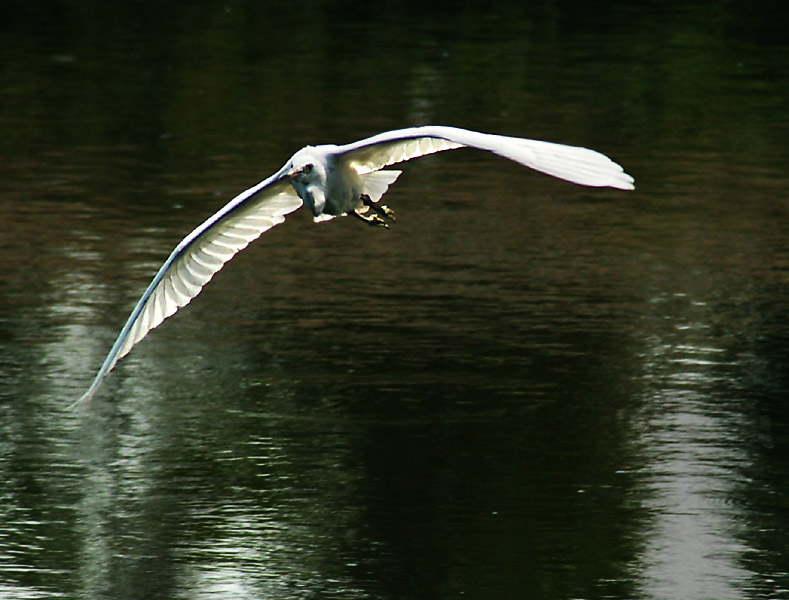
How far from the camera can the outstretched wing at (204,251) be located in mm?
8633

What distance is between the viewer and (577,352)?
38.9 ft

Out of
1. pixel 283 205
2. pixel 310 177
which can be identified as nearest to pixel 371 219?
pixel 310 177

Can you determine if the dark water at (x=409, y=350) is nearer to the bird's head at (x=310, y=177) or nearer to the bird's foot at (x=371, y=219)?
the bird's foot at (x=371, y=219)

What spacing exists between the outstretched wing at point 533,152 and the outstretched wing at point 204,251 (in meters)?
0.55

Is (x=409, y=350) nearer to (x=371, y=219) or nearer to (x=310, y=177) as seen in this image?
(x=371, y=219)

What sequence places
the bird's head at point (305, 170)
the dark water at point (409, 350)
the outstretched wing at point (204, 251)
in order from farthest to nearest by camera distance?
the dark water at point (409, 350), the outstretched wing at point (204, 251), the bird's head at point (305, 170)

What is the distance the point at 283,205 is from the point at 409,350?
2778mm

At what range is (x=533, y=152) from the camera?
6.82 m

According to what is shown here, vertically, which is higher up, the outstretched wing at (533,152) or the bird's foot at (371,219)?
the outstretched wing at (533,152)

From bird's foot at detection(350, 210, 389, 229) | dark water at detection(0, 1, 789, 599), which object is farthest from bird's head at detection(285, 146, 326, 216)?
dark water at detection(0, 1, 789, 599)

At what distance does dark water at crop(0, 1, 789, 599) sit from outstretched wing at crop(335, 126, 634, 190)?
6.00ft

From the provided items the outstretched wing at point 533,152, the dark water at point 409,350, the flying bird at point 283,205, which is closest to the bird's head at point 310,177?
the flying bird at point 283,205

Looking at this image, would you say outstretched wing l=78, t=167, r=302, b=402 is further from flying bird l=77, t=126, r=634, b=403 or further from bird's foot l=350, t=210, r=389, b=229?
bird's foot l=350, t=210, r=389, b=229

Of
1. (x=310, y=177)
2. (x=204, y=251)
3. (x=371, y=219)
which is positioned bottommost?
(x=204, y=251)
